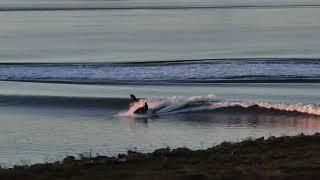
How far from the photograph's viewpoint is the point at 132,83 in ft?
103

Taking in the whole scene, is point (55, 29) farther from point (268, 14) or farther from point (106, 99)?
point (106, 99)

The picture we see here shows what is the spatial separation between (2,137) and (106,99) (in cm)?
778

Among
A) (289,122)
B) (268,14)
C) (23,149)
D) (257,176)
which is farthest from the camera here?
(268,14)

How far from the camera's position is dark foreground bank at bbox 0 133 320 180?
10.1m

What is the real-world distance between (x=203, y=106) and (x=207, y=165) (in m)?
12.9

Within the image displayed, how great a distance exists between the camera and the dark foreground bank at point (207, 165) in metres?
10.1

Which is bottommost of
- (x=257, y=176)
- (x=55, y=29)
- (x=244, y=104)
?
(x=257, y=176)

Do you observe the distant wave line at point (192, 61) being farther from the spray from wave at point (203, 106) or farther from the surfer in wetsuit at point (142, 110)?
the surfer in wetsuit at point (142, 110)

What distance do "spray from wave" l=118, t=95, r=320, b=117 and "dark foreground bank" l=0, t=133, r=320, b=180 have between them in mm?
9285

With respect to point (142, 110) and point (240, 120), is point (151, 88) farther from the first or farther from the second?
point (240, 120)

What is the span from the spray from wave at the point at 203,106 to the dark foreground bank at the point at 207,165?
9285 millimetres

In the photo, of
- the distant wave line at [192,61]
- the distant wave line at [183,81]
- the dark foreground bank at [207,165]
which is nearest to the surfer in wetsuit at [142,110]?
the distant wave line at [183,81]

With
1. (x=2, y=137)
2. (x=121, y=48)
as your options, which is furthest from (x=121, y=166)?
(x=121, y=48)

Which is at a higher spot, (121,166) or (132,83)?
(132,83)
